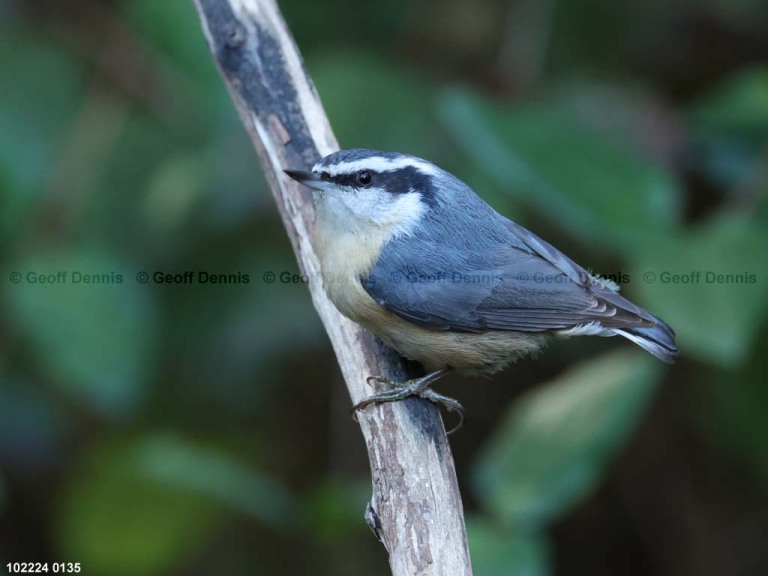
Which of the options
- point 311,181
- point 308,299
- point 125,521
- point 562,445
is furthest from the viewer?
Answer: point 308,299

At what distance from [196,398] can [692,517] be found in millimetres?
2066

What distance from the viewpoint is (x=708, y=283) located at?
286 cm

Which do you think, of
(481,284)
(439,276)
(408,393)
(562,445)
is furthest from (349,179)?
(562,445)

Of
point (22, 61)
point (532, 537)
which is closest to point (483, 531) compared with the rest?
point (532, 537)

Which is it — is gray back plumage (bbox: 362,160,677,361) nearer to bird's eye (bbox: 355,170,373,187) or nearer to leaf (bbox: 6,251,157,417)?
bird's eye (bbox: 355,170,373,187)

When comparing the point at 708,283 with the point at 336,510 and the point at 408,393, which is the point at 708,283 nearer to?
the point at 408,393

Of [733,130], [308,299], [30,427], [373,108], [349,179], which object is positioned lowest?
[30,427]

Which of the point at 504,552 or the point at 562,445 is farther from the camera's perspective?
the point at 562,445

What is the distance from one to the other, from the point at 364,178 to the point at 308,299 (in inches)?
40.1

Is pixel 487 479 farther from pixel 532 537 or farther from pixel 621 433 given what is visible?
pixel 621 433

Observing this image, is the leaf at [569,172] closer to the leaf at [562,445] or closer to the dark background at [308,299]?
the dark background at [308,299]

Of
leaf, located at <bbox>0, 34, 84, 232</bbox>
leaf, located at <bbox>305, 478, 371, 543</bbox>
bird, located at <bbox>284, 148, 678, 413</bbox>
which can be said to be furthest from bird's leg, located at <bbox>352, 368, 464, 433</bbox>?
leaf, located at <bbox>0, 34, 84, 232</bbox>

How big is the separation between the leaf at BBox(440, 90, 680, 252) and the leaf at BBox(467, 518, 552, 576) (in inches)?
36.0

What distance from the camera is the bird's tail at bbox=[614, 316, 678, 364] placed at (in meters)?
2.59
